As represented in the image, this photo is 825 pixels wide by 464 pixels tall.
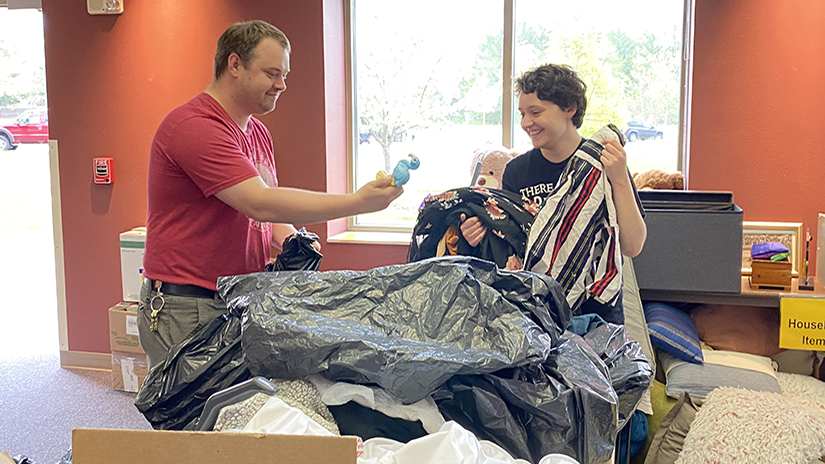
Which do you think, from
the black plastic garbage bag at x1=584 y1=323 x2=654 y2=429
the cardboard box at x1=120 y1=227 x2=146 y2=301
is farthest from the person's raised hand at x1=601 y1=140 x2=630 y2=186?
the cardboard box at x1=120 y1=227 x2=146 y2=301

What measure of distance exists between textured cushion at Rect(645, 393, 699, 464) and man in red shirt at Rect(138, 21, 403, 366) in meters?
1.21

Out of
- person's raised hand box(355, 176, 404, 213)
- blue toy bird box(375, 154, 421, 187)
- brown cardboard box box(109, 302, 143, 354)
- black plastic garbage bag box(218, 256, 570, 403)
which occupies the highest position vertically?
blue toy bird box(375, 154, 421, 187)

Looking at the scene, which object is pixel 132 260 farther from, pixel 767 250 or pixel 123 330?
pixel 767 250

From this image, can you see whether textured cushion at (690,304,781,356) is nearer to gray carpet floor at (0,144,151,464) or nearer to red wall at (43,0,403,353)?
red wall at (43,0,403,353)

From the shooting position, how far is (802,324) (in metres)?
2.54

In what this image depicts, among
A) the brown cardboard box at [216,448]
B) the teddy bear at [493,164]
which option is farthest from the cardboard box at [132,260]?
the brown cardboard box at [216,448]

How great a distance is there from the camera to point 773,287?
2.67 metres

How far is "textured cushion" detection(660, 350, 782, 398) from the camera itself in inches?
91.1

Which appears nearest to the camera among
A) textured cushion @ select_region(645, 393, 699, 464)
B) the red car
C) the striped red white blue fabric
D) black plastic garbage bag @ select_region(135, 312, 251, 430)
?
black plastic garbage bag @ select_region(135, 312, 251, 430)

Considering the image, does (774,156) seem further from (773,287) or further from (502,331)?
(502,331)

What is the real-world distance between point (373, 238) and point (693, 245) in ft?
5.59

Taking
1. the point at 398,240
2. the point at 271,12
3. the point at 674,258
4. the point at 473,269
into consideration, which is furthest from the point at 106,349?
the point at 473,269

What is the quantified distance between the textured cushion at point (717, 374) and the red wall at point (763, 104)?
0.89 m

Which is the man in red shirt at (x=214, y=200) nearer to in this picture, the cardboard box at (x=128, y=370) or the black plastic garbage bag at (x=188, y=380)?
the black plastic garbage bag at (x=188, y=380)
